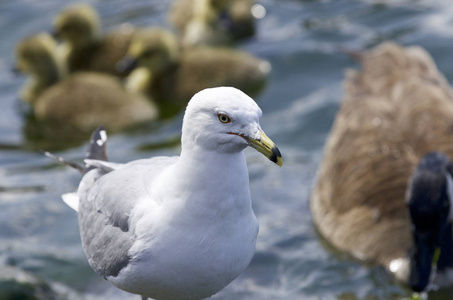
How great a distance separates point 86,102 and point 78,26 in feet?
4.13

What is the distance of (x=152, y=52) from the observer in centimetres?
808

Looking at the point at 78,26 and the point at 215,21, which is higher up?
the point at 215,21

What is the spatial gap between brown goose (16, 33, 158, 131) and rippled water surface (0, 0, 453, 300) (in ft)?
0.64

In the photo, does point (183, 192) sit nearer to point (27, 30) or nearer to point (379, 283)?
point (379, 283)

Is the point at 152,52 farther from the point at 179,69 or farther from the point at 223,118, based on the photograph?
the point at 223,118

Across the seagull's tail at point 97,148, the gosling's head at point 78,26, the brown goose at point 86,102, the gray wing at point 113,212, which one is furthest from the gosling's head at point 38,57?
the gray wing at point 113,212

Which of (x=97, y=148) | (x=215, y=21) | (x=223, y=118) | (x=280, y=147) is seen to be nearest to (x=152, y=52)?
(x=215, y=21)

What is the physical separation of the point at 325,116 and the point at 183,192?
4.71 meters

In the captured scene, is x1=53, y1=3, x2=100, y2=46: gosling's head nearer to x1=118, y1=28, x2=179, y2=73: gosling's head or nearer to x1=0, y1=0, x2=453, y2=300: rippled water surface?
x1=118, y1=28, x2=179, y2=73: gosling's head

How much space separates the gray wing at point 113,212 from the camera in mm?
3406

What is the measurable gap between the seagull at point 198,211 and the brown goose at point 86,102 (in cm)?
417

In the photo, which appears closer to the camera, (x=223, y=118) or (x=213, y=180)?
(x=223, y=118)

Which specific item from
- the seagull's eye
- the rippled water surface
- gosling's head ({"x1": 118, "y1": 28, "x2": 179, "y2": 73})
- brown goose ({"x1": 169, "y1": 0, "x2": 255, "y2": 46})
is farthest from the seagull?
brown goose ({"x1": 169, "y1": 0, "x2": 255, "y2": 46})

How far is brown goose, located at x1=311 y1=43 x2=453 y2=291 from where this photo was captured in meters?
5.24
